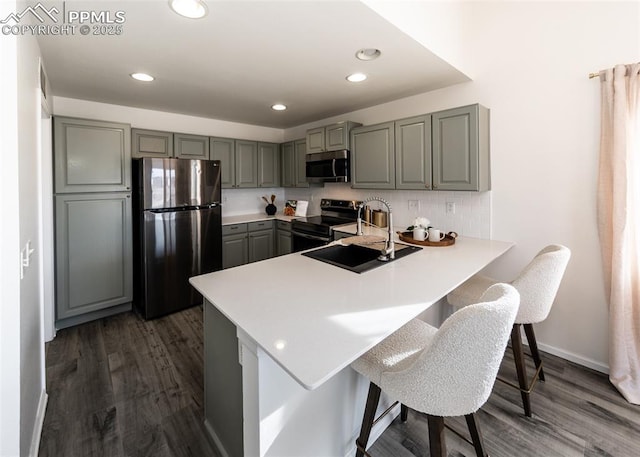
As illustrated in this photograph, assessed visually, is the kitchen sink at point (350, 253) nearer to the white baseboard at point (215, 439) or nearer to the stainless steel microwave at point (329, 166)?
the white baseboard at point (215, 439)

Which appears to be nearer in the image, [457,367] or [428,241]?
[457,367]

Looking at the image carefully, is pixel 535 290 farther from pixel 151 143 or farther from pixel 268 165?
pixel 151 143

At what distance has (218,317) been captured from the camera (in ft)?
4.69

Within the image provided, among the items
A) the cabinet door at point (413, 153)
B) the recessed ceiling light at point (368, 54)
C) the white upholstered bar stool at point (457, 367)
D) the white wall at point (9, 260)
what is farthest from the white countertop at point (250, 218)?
the white upholstered bar stool at point (457, 367)

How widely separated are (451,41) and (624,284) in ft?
6.90

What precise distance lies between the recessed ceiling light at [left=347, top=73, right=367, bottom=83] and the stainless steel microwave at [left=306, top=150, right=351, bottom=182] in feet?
2.84

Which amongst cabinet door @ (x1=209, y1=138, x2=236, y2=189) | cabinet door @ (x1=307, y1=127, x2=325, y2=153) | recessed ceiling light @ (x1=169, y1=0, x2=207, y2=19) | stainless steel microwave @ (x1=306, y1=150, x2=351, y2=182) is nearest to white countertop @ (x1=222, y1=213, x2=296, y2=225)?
cabinet door @ (x1=209, y1=138, x2=236, y2=189)

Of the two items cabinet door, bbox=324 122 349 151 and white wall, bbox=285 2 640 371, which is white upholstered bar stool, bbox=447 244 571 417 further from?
cabinet door, bbox=324 122 349 151

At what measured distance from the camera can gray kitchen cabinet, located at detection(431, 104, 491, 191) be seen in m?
2.40

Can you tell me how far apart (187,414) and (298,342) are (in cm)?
132

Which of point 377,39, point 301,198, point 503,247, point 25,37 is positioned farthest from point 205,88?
point 503,247

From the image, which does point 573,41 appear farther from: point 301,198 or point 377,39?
point 301,198

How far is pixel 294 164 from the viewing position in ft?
14.0

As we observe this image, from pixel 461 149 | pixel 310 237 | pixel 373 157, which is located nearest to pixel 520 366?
pixel 461 149
